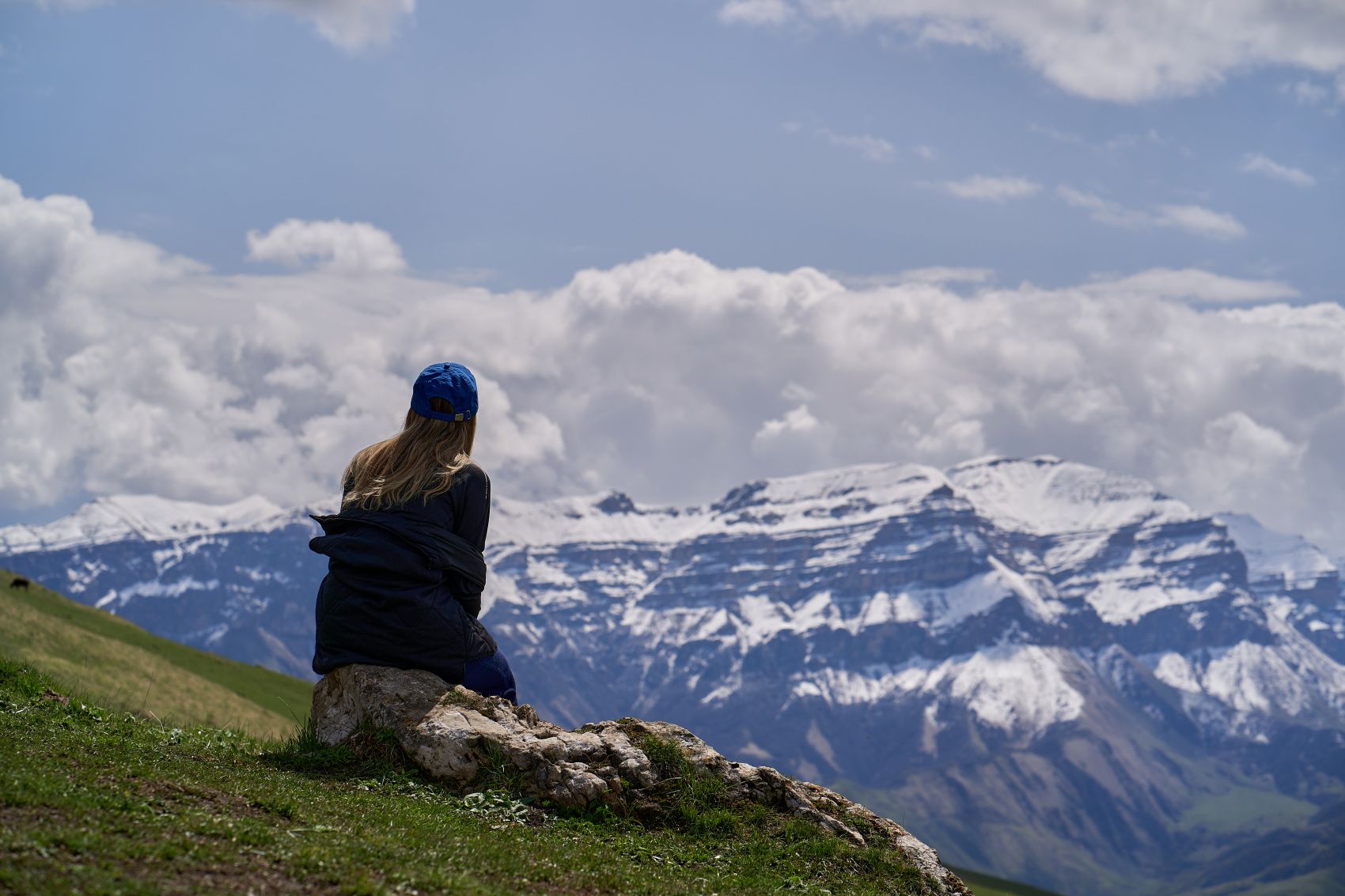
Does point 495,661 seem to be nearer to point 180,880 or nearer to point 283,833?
point 283,833

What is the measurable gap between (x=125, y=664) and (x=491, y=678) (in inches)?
2271

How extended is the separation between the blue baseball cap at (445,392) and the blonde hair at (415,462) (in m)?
0.07

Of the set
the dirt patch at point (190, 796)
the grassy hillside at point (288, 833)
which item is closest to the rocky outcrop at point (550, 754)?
the grassy hillside at point (288, 833)

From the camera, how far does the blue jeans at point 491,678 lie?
20734 mm

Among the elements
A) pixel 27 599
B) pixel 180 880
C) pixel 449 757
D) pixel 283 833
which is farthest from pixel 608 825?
pixel 27 599

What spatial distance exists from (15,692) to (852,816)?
13.8m

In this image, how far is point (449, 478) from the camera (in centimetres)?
1956

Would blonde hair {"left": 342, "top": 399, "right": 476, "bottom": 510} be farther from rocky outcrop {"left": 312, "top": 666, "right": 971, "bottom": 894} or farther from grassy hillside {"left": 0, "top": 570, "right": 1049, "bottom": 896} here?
grassy hillside {"left": 0, "top": 570, "right": 1049, "bottom": 896}

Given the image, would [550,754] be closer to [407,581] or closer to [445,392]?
[407,581]

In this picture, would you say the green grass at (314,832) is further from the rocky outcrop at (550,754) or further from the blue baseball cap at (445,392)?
the blue baseball cap at (445,392)

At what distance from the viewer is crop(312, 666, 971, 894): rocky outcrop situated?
63.2 ft

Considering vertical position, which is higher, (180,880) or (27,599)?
(27,599)

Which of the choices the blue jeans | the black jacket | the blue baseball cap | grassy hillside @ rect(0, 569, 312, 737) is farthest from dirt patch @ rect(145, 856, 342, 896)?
grassy hillside @ rect(0, 569, 312, 737)

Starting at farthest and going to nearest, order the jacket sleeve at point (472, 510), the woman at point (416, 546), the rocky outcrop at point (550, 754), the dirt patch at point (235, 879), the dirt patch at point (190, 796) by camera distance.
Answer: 1. the jacket sleeve at point (472, 510)
2. the woman at point (416, 546)
3. the rocky outcrop at point (550, 754)
4. the dirt patch at point (190, 796)
5. the dirt patch at point (235, 879)
